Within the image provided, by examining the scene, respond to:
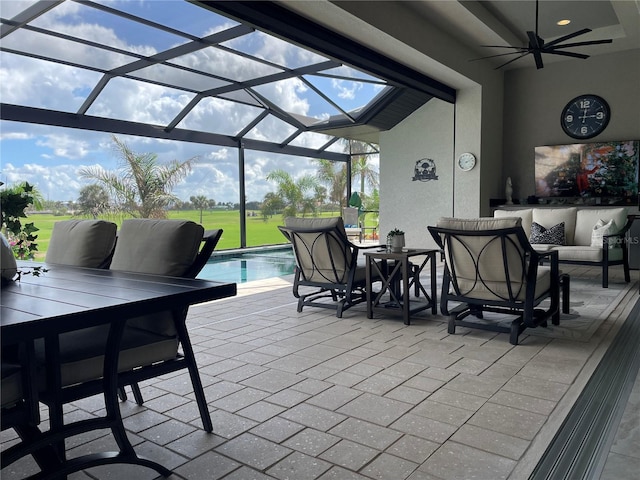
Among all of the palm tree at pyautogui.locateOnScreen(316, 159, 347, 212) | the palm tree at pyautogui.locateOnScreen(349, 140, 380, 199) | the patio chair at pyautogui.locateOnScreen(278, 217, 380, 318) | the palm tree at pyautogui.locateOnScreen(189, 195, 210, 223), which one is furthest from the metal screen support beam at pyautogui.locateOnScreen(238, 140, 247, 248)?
the patio chair at pyautogui.locateOnScreen(278, 217, 380, 318)

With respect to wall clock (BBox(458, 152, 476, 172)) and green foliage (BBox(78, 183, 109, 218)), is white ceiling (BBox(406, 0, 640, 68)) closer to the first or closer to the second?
wall clock (BBox(458, 152, 476, 172))

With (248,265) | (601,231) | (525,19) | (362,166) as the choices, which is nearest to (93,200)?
(248,265)

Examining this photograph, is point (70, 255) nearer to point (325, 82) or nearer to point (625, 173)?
point (325, 82)

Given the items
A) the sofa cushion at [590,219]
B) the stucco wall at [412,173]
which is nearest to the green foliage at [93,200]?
the stucco wall at [412,173]

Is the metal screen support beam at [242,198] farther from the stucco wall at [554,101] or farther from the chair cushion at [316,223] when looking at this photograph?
the chair cushion at [316,223]

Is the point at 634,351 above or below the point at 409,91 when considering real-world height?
below

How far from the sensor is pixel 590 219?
636cm

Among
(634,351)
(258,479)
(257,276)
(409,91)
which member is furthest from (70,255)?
(409,91)

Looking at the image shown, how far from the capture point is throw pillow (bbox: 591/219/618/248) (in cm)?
591

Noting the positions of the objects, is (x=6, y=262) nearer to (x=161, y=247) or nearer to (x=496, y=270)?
(x=161, y=247)

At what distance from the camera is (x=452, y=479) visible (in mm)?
1795

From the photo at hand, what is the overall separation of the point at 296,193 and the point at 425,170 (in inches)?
265

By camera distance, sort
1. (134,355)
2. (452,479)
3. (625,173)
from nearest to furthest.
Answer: (452,479) < (134,355) < (625,173)

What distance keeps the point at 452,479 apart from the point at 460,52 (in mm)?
6848
